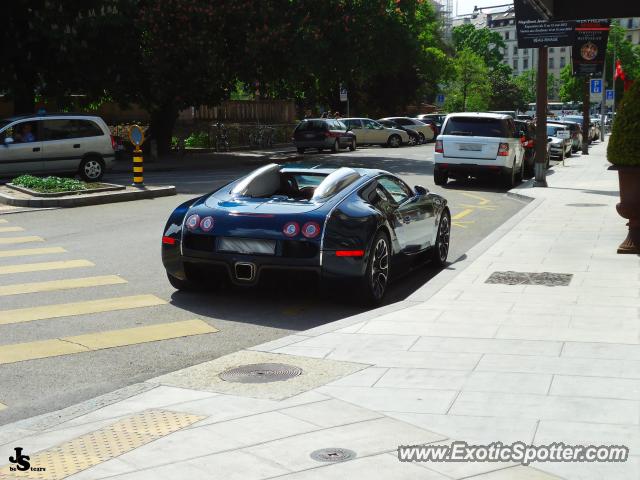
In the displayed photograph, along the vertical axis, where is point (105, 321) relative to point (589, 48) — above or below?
below

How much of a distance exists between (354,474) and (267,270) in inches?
179

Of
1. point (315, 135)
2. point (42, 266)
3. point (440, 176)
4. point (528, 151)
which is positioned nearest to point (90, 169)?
point (440, 176)

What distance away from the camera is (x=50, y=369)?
707 cm

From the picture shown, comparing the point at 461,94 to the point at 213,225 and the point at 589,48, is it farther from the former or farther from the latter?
the point at 213,225

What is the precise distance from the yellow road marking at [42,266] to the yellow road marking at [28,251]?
0.82 metres

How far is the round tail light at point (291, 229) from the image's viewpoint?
8.92 metres

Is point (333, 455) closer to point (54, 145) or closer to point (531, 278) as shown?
point (531, 278)

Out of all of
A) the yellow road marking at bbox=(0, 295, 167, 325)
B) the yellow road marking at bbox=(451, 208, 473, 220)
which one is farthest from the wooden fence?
the yellow road marking at bbox=(0, 295, 167, 325)

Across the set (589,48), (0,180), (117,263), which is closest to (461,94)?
(589,48)

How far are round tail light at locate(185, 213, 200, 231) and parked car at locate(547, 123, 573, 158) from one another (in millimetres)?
26966

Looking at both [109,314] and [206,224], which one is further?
[206,224]

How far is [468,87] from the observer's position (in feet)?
264

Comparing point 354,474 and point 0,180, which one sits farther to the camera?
point 0,180

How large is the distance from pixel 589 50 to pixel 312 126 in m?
11.9
